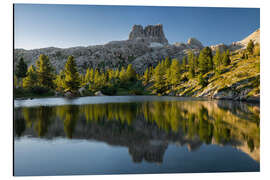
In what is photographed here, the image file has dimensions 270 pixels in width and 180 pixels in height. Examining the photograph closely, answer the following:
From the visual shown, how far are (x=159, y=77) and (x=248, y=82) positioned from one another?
48688mm

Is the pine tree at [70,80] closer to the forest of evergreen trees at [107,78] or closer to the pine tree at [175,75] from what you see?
the forest of evergreen trees at [107,78]

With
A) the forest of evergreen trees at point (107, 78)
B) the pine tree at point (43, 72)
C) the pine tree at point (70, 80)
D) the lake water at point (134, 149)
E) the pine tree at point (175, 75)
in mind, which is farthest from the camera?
the pine tree at point (175, 75)

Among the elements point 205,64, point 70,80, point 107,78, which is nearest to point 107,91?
point 70,80

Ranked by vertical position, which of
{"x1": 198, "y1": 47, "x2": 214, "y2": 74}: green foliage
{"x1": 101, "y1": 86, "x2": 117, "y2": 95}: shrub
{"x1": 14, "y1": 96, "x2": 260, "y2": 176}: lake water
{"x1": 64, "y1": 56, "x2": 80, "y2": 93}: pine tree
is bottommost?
{"x1": 14, "y1": 96, "x2": 260, "y2": 176}: lake water

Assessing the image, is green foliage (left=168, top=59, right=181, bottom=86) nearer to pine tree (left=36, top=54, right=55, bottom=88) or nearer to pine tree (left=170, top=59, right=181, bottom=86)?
pine tree (left=170, top=59, right=181, bottom=86)

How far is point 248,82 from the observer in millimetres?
43562

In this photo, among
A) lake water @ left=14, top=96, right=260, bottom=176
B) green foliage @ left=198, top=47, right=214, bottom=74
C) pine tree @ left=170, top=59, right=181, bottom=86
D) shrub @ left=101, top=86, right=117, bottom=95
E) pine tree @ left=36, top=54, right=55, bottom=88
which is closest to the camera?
lake water @ left=14, top=96, right=260, bottom=176

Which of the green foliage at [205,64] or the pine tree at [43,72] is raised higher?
the green foliage at [205,64]

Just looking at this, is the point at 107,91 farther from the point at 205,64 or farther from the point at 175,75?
the point at 205,64

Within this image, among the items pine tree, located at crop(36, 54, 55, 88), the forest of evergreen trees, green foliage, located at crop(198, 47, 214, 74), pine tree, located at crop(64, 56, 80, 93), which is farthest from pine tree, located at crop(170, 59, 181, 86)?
pine tree, located at crop(36, 54, 55, 88)

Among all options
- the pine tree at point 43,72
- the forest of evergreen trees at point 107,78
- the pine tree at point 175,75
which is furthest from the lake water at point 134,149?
the pine tree at point 175,75
